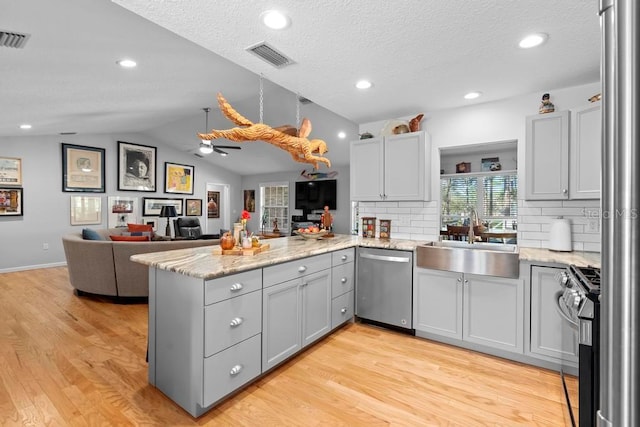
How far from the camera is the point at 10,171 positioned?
579 cm

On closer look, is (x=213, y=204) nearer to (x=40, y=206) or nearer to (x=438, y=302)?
(x=40, y=206)

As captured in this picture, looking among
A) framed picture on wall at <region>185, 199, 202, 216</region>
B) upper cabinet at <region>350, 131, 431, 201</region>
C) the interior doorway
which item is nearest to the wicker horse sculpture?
upper cabinet at <region>350, 131, 431, 201</region>

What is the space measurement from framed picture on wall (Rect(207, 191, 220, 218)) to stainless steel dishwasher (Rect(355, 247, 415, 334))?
293 inches

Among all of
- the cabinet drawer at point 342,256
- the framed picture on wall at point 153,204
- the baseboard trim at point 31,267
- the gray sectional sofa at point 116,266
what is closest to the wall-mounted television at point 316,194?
the framed picture on wall at point 153,204

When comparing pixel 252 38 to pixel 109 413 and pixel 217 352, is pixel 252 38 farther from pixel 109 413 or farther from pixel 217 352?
pixel 109 413

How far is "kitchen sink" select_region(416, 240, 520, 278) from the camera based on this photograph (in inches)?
102

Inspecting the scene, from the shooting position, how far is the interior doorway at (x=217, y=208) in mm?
9727

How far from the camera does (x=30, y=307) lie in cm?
382

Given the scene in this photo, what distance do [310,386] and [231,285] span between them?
0.91 metres

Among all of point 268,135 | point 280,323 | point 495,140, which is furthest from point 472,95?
point 280,323

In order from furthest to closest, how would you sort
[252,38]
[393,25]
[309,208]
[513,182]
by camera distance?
1. [309,208]
2. [513,182]
3. [252,38]
4. [393,25]

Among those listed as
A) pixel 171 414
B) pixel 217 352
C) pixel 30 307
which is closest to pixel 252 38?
pixel 217 352

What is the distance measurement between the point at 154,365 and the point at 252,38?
87.9 inches

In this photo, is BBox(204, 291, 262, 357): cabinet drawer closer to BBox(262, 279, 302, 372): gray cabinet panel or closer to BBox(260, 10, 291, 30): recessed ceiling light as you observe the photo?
BBox(262, 279, 302, 372): gray cabinet panel
